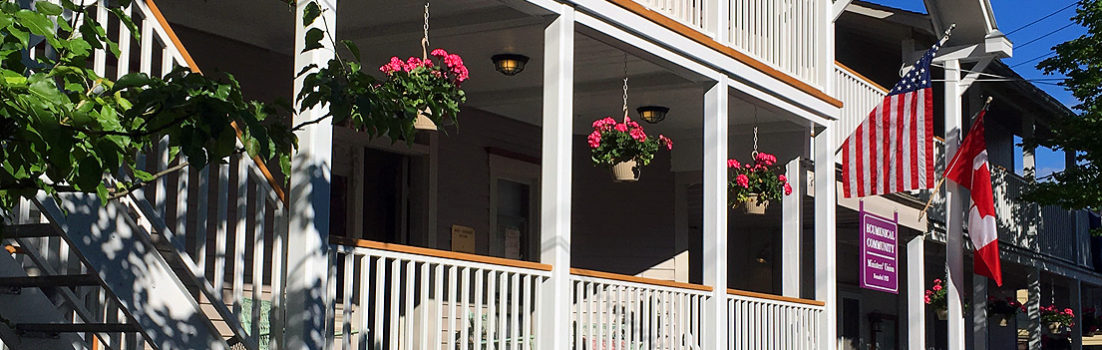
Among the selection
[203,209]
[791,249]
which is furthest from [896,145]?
[203,209]

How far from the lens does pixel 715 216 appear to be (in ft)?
31.6

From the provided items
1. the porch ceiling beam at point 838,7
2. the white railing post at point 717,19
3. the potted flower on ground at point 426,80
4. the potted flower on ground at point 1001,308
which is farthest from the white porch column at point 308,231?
the potted flower on ground at point 1001,308

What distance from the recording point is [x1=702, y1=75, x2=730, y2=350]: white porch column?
31.5ft

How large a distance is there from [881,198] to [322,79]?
37.9ft

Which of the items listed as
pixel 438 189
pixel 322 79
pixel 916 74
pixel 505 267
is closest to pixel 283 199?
pixel 505 267

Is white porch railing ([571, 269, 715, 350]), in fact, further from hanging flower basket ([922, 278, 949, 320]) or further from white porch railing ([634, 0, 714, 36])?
hanging flower basket ([922, 278, 949, 320])

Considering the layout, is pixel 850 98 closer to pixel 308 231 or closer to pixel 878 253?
pixel 878 253

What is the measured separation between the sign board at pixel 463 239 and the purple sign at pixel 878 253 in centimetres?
369

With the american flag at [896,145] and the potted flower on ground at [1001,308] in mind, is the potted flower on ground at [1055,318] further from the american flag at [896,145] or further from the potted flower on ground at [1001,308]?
the american flag at [896,145]

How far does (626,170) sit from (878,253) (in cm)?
404

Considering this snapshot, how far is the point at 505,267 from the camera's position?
24.4ft

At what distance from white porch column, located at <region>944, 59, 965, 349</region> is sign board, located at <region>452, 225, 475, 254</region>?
5698 mm

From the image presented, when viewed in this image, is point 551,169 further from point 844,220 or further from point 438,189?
point 844,220


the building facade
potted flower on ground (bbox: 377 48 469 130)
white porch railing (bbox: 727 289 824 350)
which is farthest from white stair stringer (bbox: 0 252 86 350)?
white porch railing (bbox: 727 289 824 350)
